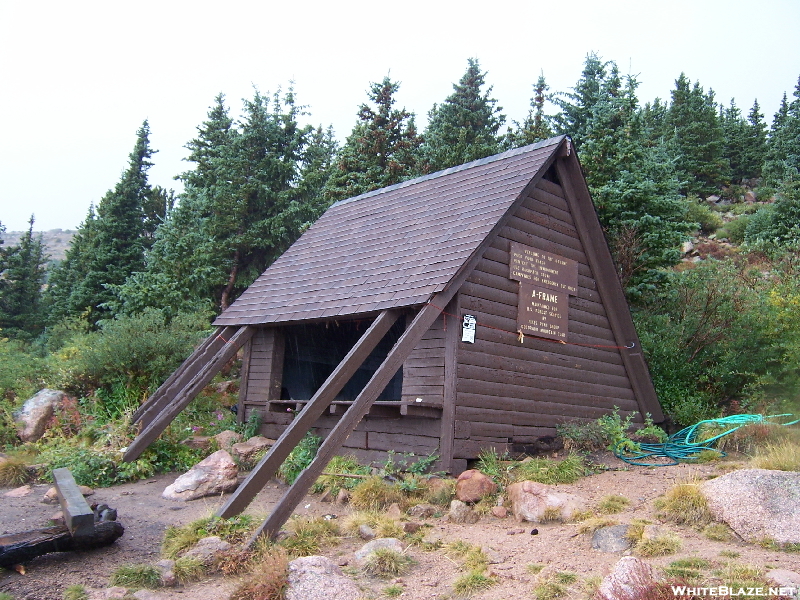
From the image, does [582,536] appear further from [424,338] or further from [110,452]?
[110,452]

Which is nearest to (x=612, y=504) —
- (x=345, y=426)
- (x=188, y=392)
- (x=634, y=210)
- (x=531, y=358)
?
(x=345, y=426)

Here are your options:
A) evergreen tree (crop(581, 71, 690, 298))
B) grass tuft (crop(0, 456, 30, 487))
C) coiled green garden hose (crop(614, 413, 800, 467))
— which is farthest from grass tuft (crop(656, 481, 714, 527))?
evergreen tree (crop(581, 71, 690, 298))

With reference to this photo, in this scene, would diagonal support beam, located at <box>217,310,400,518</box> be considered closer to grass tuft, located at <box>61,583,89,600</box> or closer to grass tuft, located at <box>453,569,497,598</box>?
grass tuft, located at <box>61,583,89,600</box>

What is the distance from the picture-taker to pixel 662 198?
621 inches

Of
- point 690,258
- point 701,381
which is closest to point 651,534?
point 701,381

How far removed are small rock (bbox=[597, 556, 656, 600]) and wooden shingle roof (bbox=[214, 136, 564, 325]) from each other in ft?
15.3

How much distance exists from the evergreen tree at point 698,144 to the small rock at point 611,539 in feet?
113

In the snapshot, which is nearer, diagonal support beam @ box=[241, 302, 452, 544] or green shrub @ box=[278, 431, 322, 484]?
diagonal support beam @ box=[241, 302, 452, 544]

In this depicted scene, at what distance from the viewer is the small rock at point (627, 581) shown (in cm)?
408

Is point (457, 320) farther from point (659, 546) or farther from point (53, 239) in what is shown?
point (53, 239)

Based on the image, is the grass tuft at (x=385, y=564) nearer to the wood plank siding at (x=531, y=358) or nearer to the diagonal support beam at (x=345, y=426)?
the diagonal support beam at (x=345, y=426)

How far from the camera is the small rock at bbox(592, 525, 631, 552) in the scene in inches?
219

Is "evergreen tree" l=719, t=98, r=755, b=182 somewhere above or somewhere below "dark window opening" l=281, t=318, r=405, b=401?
above

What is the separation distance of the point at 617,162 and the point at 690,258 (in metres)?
13.3
